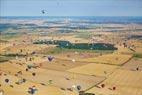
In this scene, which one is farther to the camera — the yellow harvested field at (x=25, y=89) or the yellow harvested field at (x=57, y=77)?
the yellow harvested field at (x=57, y=77)

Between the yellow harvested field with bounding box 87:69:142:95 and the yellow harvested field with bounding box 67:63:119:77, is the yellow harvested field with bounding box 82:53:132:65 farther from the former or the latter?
the yellow harvested field with bounding box 87:69:142:95

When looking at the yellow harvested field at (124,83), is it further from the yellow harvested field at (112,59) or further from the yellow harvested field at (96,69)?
the yellow harvested field at (112,59)

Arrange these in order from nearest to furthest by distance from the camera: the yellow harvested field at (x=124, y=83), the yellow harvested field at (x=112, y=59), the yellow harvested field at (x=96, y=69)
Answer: the yellow harvested field at (x=124, y=83)
the yellow harvested field at (x=96, y=69)
the yellow harvested field at (x=112, y=59)

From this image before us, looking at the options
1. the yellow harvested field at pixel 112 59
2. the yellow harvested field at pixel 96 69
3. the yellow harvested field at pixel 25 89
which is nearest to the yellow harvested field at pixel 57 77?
the yellow harvested field at pixel 25 89

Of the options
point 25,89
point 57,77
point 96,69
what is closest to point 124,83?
point 57,77

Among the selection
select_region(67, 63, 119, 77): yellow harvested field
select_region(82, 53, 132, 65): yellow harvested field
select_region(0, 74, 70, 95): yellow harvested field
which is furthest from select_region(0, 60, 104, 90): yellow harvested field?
select_region(82, 53, 132, 65): yellow harvested field

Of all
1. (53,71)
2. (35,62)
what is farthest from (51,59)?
(53,71)

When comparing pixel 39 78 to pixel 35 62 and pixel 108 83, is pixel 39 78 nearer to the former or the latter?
pixel 108 83

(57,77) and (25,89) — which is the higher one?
(25,89)

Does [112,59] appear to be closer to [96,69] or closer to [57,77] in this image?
[96,69]
